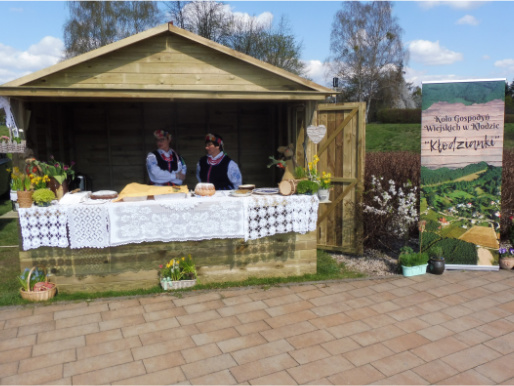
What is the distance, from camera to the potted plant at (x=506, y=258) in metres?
7.10

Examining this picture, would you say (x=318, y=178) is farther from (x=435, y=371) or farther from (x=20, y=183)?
(x=20, y=183)

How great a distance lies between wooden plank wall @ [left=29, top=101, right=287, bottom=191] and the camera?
9086 mm

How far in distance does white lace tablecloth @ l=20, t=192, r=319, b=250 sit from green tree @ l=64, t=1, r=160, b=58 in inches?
1268

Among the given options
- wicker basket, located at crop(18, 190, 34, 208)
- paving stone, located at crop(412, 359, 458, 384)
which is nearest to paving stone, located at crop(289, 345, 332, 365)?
paving stone, located at crop(412, 359, 458, 384)

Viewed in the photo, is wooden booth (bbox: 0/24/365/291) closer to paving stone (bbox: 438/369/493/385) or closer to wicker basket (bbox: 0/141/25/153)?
wicker basket (bbox: 0/141/25/153)

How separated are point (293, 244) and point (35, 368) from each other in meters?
3.61

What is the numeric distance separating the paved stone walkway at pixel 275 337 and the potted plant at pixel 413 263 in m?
0.41

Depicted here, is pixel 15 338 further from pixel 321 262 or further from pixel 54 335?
pixel 321 262

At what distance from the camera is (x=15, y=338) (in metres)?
4.84

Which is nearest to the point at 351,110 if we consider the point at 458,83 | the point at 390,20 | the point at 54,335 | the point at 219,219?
the point at 458,83

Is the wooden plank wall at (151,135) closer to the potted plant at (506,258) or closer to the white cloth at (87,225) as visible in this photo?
the white cloth at (87,225)

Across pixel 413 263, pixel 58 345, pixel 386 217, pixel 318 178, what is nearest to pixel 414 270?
pixel 413 263

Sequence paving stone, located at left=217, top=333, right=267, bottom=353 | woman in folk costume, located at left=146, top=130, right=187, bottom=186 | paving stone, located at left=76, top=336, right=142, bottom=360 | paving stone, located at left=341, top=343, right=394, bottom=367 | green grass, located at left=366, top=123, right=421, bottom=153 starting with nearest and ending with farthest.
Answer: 1. paving stone, located at left=341, top=343, right=394, bottom=367
2. paving stone, located at left=76, top=336, right=142, bottom=360
3. paving stone, located at left=217, top=333, right=267, bottom=353
4. woman in folk costume, located at left=146, top=130, right=187, bottom=186
5. green grass, located at left=366, top=123, right=421, bottom=153

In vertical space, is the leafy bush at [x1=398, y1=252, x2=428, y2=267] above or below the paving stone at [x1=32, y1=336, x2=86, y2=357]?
above
